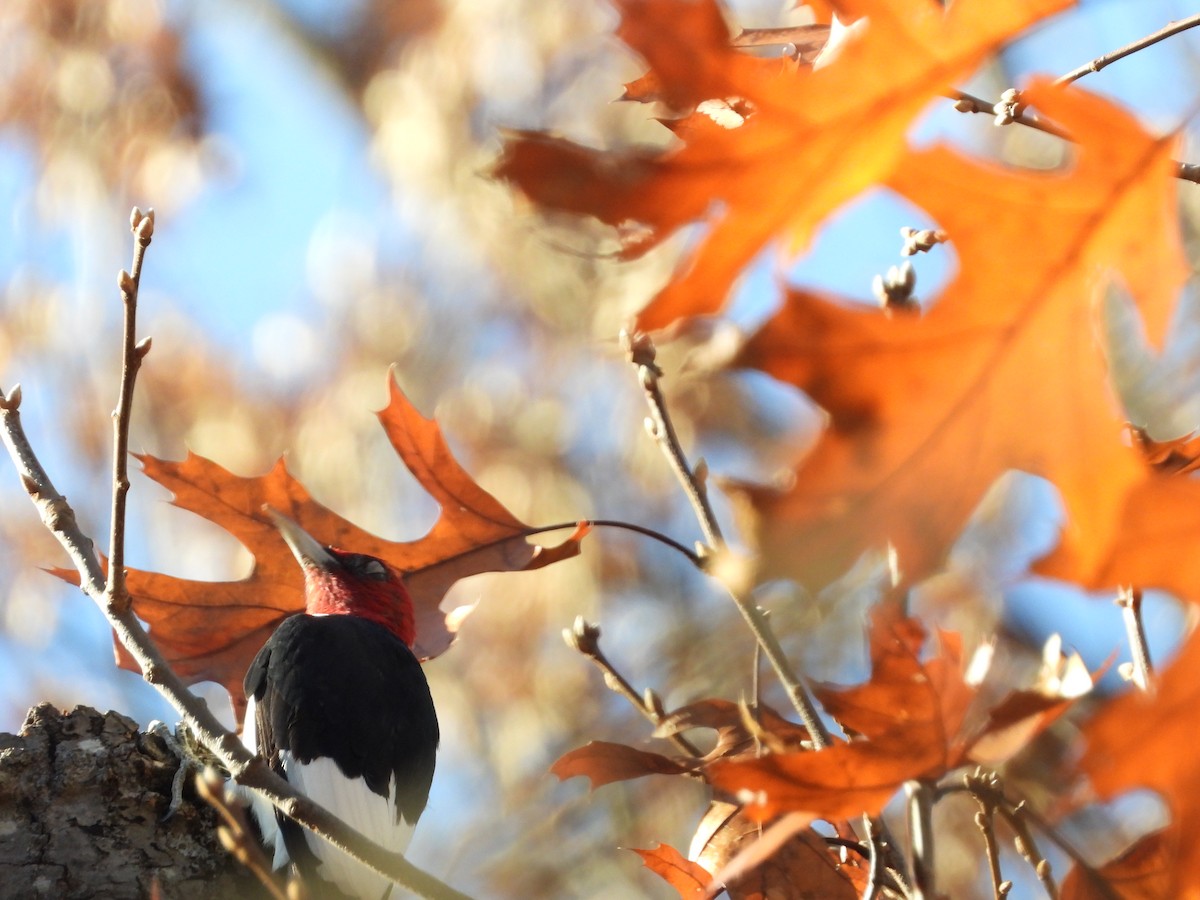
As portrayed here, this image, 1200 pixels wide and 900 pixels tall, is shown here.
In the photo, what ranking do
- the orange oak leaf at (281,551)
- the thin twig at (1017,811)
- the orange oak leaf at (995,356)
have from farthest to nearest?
1. the orange oak leaf at (281,551)
2. the thin twig at (1017,811)
3. the orange oak leaf at (995,356)

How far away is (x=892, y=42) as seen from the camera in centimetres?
107

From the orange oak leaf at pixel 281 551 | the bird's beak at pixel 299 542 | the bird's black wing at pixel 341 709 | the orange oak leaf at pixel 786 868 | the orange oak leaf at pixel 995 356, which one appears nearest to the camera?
the orange oak leaf at pixel 995 356

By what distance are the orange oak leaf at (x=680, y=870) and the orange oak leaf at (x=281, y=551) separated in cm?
49

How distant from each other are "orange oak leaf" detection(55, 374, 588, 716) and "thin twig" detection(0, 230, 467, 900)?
39 centimetres

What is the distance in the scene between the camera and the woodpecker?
2.81 metres

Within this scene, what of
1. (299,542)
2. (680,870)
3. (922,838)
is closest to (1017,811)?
(922,838)

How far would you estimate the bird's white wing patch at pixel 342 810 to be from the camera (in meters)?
2.81

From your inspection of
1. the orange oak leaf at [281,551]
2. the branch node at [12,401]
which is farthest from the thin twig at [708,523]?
the branch node at [12,401]

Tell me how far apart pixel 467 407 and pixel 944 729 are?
6230 mm

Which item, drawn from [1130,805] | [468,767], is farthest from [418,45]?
[1130,805]

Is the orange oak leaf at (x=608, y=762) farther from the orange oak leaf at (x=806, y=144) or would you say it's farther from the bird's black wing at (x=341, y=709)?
the bird's black wing at (x=341, y=709)

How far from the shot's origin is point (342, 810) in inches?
113

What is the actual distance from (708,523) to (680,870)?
539 mm

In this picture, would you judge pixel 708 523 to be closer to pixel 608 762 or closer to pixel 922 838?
pixel 608 762
